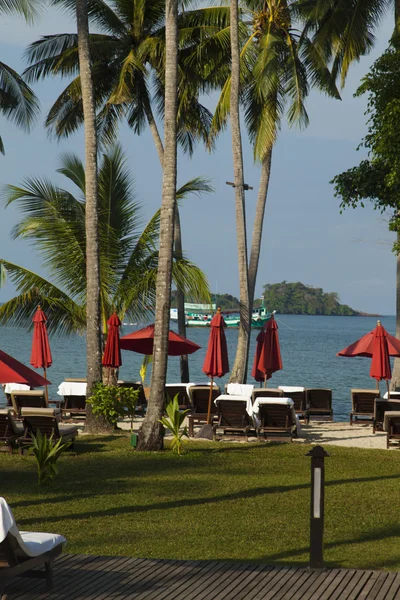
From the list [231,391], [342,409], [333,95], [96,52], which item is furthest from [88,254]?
[342,409]

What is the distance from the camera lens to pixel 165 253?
1366 centimetres

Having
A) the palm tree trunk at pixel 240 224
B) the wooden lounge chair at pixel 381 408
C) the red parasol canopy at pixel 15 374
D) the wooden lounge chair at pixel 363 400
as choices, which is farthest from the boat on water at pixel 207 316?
the red parasol canopy at pixel 15 374

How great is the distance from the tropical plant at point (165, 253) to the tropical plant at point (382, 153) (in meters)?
4.81

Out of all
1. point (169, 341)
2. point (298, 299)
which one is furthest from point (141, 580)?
point (298, 299)

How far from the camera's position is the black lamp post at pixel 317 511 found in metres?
6.85

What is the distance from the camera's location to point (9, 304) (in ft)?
66.4

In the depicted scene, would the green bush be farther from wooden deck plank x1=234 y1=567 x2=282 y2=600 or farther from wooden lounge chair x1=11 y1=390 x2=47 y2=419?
wooden deck plank x1=234 y1=567 x2=282 y2=600

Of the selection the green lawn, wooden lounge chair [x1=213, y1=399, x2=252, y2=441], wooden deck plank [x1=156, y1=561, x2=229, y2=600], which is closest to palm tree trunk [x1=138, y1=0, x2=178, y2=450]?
the green lawn

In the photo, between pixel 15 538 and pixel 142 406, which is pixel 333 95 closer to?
pixel 142 406

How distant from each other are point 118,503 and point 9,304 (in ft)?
37.5

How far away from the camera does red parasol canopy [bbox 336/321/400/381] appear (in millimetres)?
16453

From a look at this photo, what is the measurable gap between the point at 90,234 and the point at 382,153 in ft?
19.6

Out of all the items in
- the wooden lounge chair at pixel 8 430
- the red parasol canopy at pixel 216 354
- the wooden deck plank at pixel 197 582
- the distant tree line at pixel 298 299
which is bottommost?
the wooden deck plank at pixel 197 582

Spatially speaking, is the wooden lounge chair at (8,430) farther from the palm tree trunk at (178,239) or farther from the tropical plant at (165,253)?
the palm tree trunk at (178,239)
